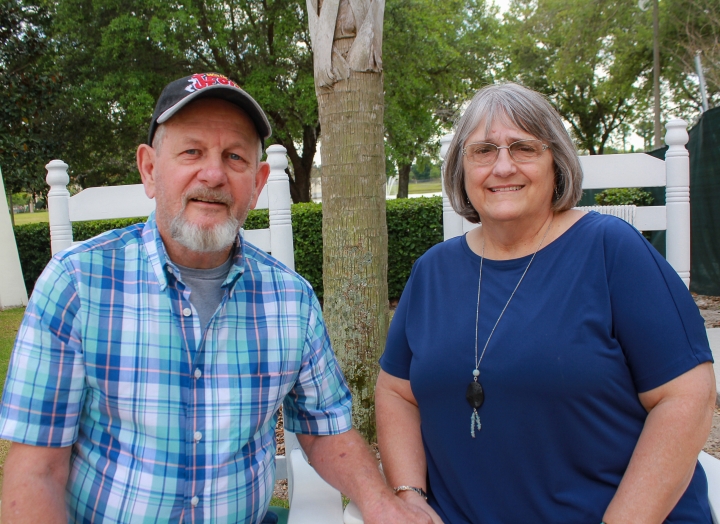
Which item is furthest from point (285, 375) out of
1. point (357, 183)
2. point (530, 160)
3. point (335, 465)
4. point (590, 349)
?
point (357, 183)

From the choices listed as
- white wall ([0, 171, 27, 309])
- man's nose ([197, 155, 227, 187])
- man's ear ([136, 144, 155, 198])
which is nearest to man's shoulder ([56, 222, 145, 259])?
man's ear ([136, 144, 155, 198])

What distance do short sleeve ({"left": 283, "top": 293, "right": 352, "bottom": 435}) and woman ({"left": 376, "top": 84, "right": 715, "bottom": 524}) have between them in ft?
0.60

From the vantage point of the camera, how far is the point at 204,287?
1615 millimetres

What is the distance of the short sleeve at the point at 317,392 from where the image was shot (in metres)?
1.68

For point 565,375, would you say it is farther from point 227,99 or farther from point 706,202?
point 706,202

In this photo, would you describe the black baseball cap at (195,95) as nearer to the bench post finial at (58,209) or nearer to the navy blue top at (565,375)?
the navy blue top at (565,375)

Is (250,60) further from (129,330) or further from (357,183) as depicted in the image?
(129,330)

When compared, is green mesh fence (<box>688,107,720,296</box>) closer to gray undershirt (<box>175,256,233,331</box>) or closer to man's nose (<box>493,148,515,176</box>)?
man's nose (<box>493,148,515,176</box>)

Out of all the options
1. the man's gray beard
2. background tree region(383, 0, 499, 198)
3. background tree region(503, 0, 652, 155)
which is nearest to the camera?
the man's gray beard

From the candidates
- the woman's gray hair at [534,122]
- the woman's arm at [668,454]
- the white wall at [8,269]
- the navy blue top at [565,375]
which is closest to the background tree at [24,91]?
the white wall at [8,269]

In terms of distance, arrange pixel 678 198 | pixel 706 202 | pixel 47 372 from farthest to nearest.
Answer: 1. pixel 706 202
2. pixel 678 198
3. pixel 47 372

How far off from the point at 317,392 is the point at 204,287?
44cm

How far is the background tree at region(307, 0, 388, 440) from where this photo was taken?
264 centimetres

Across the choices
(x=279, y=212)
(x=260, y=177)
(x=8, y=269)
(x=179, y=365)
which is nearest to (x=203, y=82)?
(x=260, y=177)
